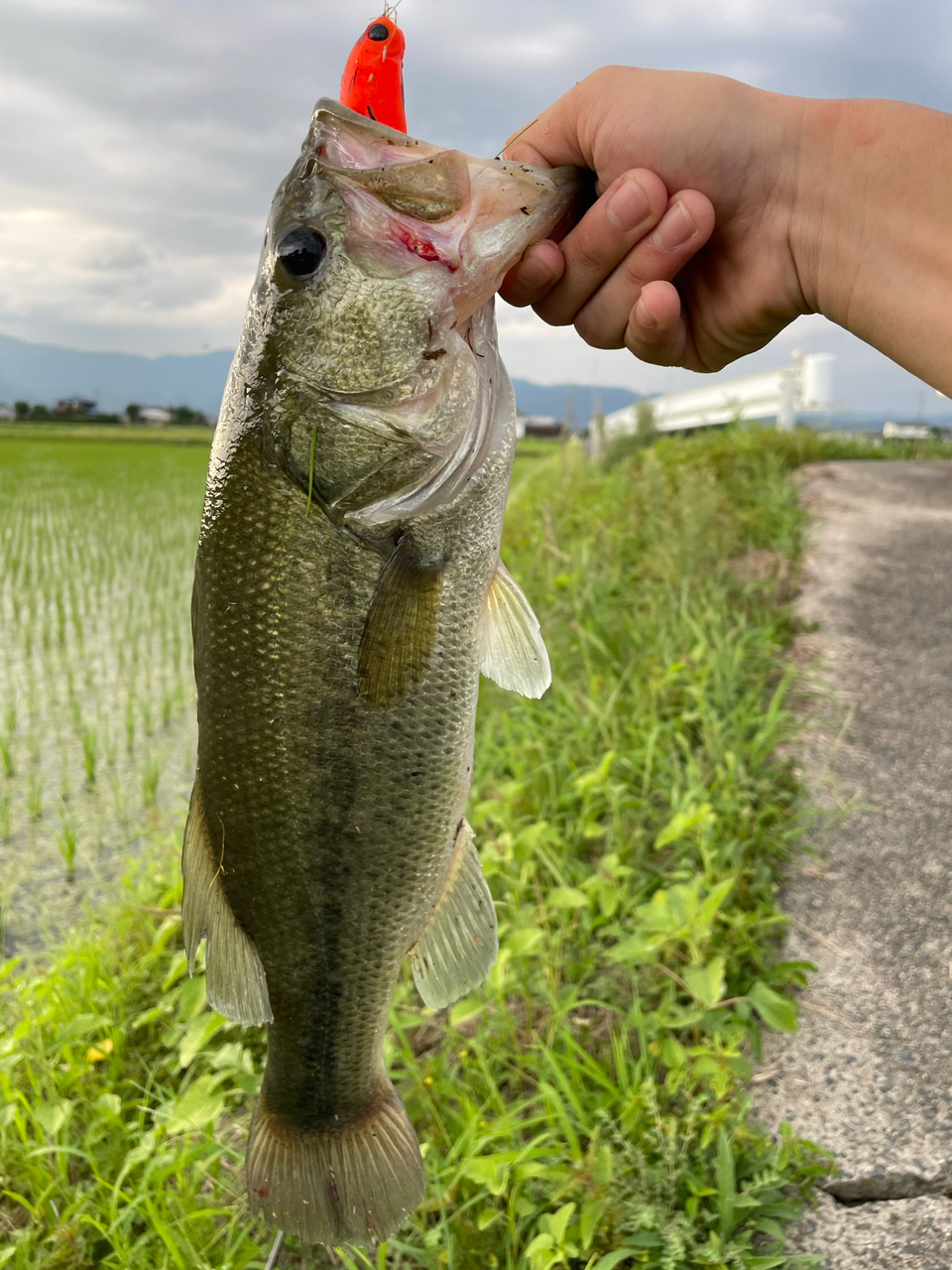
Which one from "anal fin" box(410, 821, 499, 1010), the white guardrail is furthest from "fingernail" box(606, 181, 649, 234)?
the white guardrail

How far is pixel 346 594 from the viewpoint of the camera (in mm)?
1510

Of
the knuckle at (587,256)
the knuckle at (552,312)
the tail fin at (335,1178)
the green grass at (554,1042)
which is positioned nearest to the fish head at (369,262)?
the knuckle at (587,256)

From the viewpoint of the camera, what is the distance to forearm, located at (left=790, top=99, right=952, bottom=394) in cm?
189

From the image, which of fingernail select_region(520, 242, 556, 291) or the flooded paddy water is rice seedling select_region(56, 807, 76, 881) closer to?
the flooded paddy water

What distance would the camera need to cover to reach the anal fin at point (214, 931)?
5.19ft

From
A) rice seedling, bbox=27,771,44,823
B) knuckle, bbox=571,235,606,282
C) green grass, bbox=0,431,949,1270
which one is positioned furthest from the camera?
rice seedling, bbox=27,771,44,823

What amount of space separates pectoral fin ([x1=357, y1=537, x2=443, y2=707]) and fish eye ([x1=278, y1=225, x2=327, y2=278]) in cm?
48

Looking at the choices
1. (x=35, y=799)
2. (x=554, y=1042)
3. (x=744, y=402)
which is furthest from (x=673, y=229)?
(x=744, y=402)

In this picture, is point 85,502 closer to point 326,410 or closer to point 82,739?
point 82,739

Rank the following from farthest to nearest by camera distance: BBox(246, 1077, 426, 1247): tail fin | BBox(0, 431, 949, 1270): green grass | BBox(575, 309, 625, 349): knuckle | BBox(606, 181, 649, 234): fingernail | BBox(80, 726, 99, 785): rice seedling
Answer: BBox(80, 726, 99, 785): rice seedling, BBox(0, 431, 949, 1270): green grass, BBox(575, 309, 625, 349): knuckle, BBox(606, 181, 649, 234): fingernail, BBox(246, 1077, 426, 1247): tail fin

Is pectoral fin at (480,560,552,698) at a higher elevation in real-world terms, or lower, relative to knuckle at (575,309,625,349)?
lower

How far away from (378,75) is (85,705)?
5872mm

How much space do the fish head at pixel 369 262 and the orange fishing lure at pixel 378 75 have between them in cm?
11

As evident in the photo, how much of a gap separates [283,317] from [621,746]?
9.80ft
